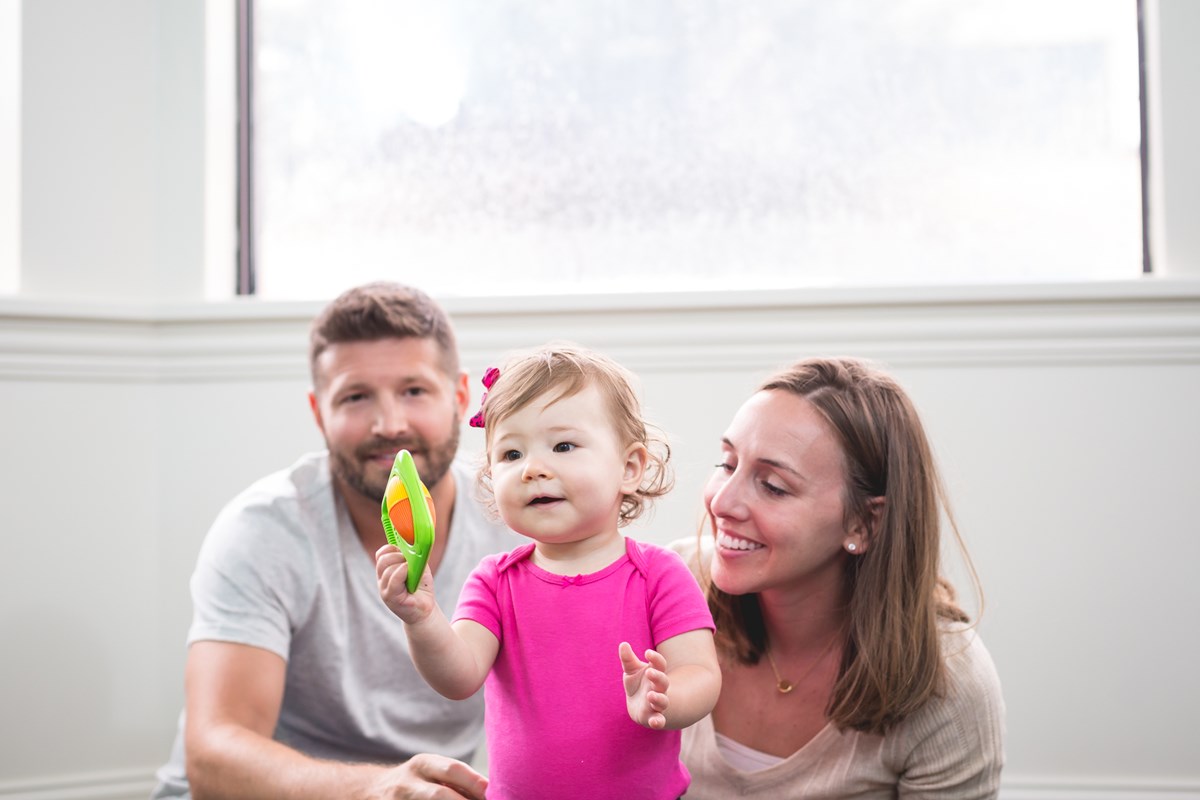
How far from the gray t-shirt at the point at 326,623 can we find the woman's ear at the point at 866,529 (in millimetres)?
669

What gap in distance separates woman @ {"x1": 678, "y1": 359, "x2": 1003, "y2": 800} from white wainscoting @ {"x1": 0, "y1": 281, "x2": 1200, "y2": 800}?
65cm

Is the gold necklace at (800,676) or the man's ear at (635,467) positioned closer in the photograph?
the man's ear at (635,467)

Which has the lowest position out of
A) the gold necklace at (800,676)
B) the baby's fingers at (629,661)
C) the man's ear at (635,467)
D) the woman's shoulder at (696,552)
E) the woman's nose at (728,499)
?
the gold necklace at (800,676)

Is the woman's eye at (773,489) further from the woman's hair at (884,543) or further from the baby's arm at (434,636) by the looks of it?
the baby's arm at (434,636)

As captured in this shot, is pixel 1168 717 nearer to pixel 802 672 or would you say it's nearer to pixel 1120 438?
pixel 1120 438

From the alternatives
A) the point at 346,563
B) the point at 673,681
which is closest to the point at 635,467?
the point at 673,681

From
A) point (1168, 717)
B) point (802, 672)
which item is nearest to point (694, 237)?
point (802, 672)

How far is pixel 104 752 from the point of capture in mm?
2195

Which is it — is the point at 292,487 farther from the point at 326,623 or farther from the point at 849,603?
the point at 849,603

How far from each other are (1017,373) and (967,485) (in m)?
0.24

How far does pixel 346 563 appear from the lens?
1.80 m

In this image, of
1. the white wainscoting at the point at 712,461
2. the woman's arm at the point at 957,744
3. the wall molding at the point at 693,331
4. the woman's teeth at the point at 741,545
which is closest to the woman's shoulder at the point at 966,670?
the woman's arm at the point at 957,744

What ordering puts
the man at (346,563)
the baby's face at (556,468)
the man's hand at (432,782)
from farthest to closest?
1. the man at (346,563)
2. the man's hand at (432,782)
3. the baby's face at (556,468)

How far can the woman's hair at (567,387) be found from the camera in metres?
1.10
